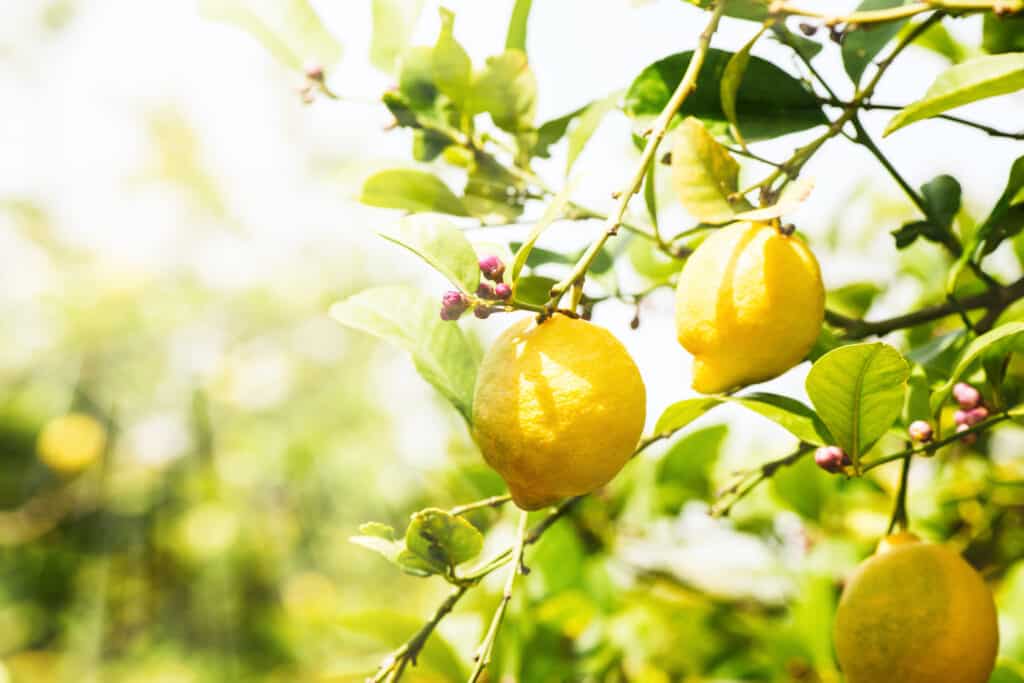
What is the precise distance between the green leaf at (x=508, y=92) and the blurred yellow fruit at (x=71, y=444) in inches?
106

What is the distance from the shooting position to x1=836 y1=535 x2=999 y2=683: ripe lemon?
0.43 m

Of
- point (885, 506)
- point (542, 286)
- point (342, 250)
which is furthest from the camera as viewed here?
point (342, 250)

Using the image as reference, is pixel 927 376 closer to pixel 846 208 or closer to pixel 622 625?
pixel 622 625

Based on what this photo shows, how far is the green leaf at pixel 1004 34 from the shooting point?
520 millimetres

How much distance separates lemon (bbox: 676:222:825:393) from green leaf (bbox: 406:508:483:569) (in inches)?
5.9

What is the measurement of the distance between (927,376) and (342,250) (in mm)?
4341

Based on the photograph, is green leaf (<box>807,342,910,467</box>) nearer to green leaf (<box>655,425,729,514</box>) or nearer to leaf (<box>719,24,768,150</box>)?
leaf (<box>719,24,768,150</box>)

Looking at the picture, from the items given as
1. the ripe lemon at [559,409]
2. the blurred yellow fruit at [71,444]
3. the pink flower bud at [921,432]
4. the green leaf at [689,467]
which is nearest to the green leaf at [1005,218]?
the pink flower bud at [921,432]

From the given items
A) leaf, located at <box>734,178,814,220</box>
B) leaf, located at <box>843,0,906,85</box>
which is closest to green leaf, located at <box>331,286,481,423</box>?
leaf, located at <box>734,178,814,220</box>

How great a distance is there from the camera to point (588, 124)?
531 millimetres

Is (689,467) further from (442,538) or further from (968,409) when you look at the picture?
(442,538)

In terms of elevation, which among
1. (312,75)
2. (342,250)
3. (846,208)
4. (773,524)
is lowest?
(342,250)

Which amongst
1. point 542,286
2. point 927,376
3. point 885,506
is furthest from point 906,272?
point 542,286

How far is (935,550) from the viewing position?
1.53ft
